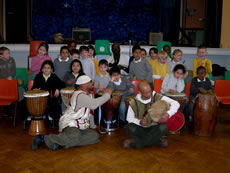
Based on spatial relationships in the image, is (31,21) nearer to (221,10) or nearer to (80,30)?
(80,30)

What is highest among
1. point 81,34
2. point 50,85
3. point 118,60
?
point 81,34

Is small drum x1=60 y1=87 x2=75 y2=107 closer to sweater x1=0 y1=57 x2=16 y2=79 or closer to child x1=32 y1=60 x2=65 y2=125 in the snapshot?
child x1=32 y1=60 x2=65 y2=125

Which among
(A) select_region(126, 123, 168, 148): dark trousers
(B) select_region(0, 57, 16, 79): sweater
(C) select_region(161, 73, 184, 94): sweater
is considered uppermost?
(B) select_region(0, 57, 16, 79): sweater

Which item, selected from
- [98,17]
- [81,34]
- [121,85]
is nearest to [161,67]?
[121,85]

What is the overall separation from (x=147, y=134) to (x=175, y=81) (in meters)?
1.18

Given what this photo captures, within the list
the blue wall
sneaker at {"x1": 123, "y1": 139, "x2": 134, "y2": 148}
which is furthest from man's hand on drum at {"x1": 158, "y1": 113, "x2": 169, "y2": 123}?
the blue wall

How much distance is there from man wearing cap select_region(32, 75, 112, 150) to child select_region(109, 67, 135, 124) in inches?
23.7

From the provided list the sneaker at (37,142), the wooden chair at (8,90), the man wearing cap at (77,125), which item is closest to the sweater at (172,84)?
the man wearing cap at (77,125)

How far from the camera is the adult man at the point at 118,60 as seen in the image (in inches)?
218

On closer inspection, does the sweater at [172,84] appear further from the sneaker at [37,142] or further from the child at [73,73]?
the sneaker at [37,142]

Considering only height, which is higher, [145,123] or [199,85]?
[199,85]

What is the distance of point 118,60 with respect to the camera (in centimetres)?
589

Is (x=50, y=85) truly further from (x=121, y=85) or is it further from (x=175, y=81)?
(x=175, y=81)

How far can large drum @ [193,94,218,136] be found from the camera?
12.6 feet
